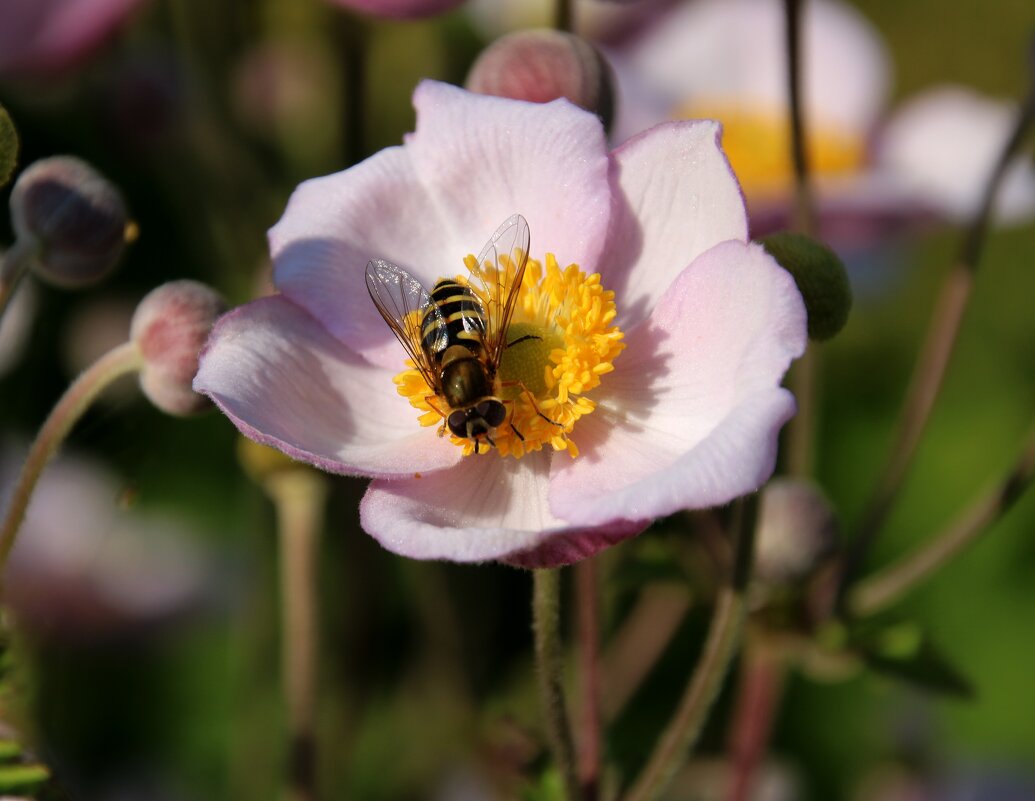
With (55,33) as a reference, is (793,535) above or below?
below

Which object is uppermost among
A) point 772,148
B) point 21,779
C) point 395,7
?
point 395,7

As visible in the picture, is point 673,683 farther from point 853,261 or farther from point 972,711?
point 853,261

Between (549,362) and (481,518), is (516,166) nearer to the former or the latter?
(549,362)

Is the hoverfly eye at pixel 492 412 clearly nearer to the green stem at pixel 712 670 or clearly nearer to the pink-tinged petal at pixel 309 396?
the pink-tinged petal at pixel 309 396

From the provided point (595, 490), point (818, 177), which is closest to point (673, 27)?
point (818, 177)

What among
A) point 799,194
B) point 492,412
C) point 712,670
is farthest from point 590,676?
point 799,194

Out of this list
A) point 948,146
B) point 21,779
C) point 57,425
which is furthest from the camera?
point 948,146
